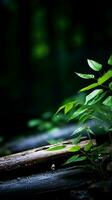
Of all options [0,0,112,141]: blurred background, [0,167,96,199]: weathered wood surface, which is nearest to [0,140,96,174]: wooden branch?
[0,167,96,199]: weathered wood surface

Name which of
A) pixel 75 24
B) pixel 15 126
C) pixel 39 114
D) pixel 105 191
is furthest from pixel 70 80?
pixel 105 191

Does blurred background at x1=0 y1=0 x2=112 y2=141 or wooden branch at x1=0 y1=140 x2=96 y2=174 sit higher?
blurred background at x1=0 y1=0 x2=112 y2=141

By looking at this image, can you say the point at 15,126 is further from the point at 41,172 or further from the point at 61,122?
the point at 41,172

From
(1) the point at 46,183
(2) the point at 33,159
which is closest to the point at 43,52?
(2) the point at 33,159

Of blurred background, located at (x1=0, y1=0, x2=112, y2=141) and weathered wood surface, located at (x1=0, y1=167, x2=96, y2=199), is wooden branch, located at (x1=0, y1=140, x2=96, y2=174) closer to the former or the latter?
weathered wood surface, located at (x1=0, y1=167, x2=96, y2=199)

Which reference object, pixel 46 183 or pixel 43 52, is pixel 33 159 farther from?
pixel 43 52

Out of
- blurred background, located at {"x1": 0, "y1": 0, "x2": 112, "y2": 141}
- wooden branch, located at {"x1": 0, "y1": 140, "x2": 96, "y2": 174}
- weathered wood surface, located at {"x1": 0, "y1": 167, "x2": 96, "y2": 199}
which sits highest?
blurred background, located at {"x1": 0, "y1": 0, "x2": 112, "y2": 141}
